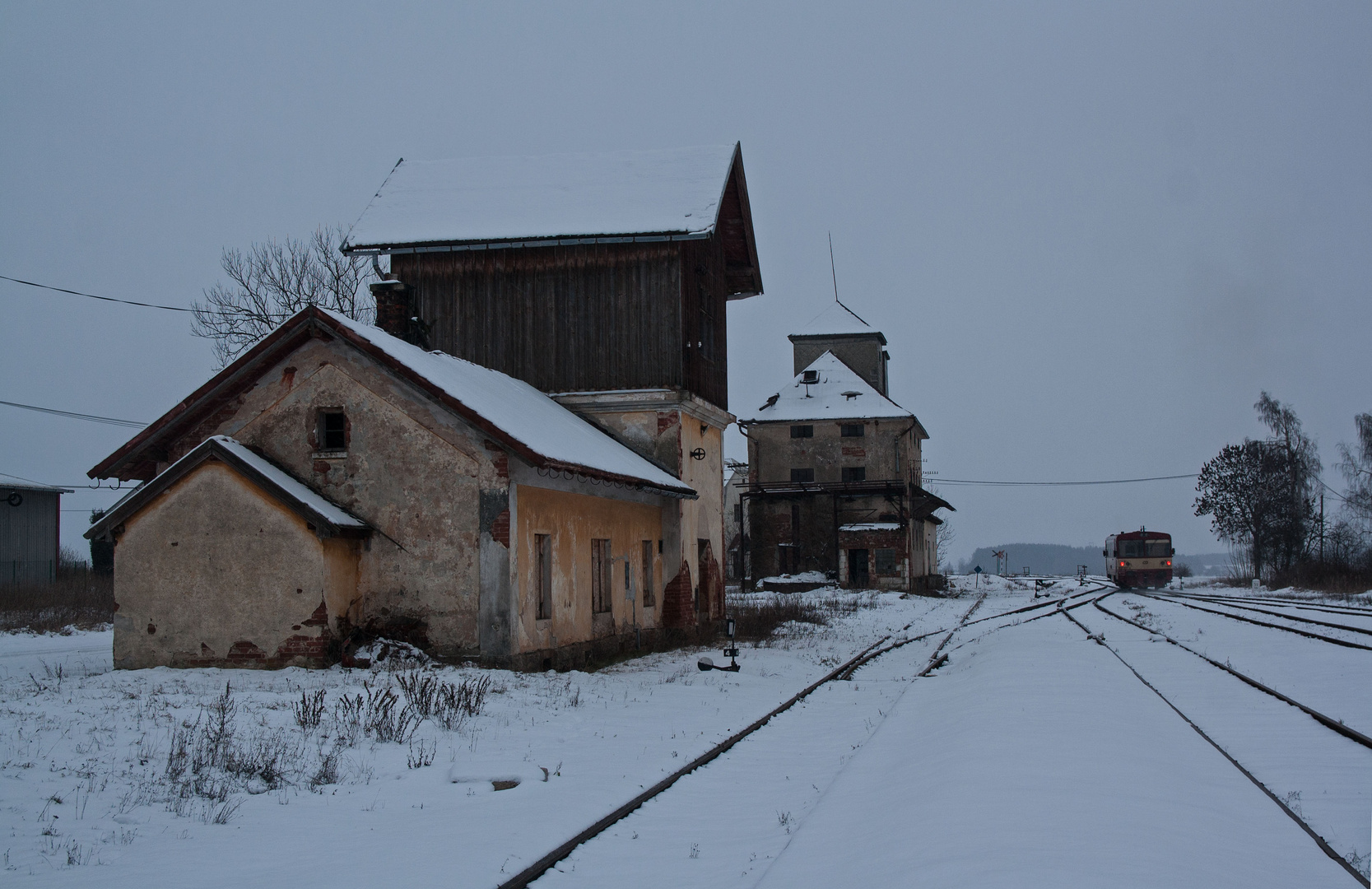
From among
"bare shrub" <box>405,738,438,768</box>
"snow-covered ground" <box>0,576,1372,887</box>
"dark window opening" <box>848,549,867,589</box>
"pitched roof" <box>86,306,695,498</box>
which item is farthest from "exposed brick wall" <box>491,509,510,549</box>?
"dark window opening" <box>848,549,867,589</box>

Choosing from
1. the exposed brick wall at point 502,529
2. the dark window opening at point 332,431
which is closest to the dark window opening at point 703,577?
the exposed brick wall at point 502,529

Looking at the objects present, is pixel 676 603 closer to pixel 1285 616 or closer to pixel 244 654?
pixel 244 654

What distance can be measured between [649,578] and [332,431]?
710 centimetres

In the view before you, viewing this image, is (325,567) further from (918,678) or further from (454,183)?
(454,183)

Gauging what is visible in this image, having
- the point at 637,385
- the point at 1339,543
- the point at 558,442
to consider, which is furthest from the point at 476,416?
the point at 1339,543

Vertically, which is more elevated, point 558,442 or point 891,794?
point 558,442

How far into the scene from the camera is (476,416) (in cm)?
1380

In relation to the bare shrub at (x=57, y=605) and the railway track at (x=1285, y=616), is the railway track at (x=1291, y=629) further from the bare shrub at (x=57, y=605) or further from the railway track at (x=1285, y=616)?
the bare shrub at (x=57, y=605)

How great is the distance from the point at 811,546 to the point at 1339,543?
26315 mm

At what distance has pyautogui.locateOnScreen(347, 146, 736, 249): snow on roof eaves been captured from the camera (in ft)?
68.9

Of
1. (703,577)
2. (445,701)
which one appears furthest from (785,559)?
(445,701)

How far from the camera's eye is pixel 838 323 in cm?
5888

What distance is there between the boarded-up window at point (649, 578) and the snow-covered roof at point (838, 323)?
127 ft

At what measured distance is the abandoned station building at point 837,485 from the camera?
48844mm
